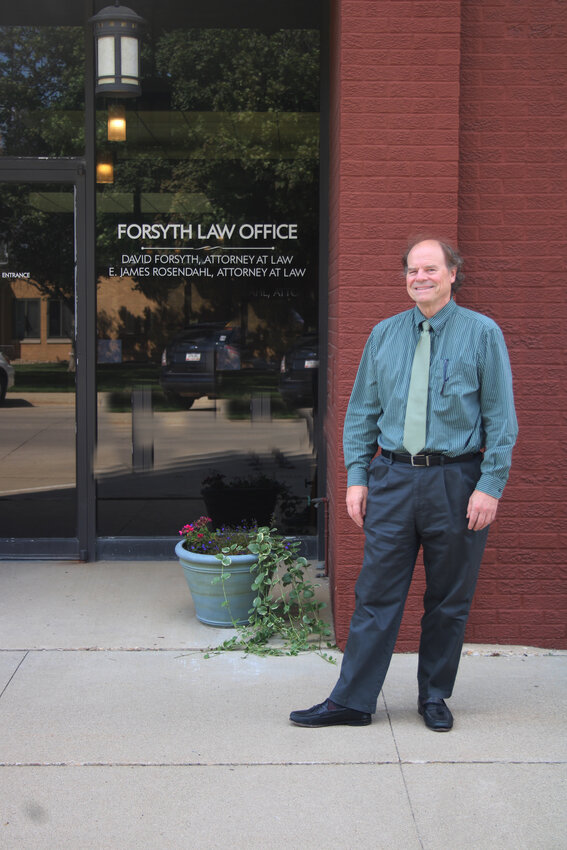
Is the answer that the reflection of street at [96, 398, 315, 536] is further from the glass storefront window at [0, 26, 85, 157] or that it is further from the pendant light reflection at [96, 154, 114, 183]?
the glass storefront window at [0, 26, 85, 157]

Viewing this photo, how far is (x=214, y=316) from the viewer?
20.5 feet

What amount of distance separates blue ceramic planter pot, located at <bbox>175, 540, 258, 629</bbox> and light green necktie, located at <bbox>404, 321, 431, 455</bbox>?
148 centimetres

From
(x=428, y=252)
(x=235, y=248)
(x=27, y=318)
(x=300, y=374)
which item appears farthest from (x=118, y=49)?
(x=428, y=252)

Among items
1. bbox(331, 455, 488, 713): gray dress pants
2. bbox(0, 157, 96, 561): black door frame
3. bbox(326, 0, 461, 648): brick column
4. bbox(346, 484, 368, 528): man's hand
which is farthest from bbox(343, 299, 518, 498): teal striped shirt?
bbox(0, 157, 96, 561): black door frame

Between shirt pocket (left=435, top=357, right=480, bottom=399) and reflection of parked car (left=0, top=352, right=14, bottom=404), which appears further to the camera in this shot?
reflection of parked car (left=0, top=352, right=14, bottom=404)

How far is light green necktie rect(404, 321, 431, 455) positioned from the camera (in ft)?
12.3

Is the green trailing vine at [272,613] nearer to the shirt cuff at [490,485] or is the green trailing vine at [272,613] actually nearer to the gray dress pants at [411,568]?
the gray dress pants at [411,568]

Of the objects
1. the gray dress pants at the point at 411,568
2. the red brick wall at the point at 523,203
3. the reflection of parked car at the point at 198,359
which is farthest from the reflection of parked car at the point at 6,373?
the gray dress pants at the point at 411,568

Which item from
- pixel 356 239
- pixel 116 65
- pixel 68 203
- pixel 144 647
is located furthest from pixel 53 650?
pixel 116 65

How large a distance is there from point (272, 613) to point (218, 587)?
30 centimetres

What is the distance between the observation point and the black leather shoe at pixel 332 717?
3.96 metres

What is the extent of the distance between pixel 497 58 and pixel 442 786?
3.23m

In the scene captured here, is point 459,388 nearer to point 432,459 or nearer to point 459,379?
point 459,379

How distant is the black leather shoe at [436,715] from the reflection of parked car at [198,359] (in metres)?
2.91
